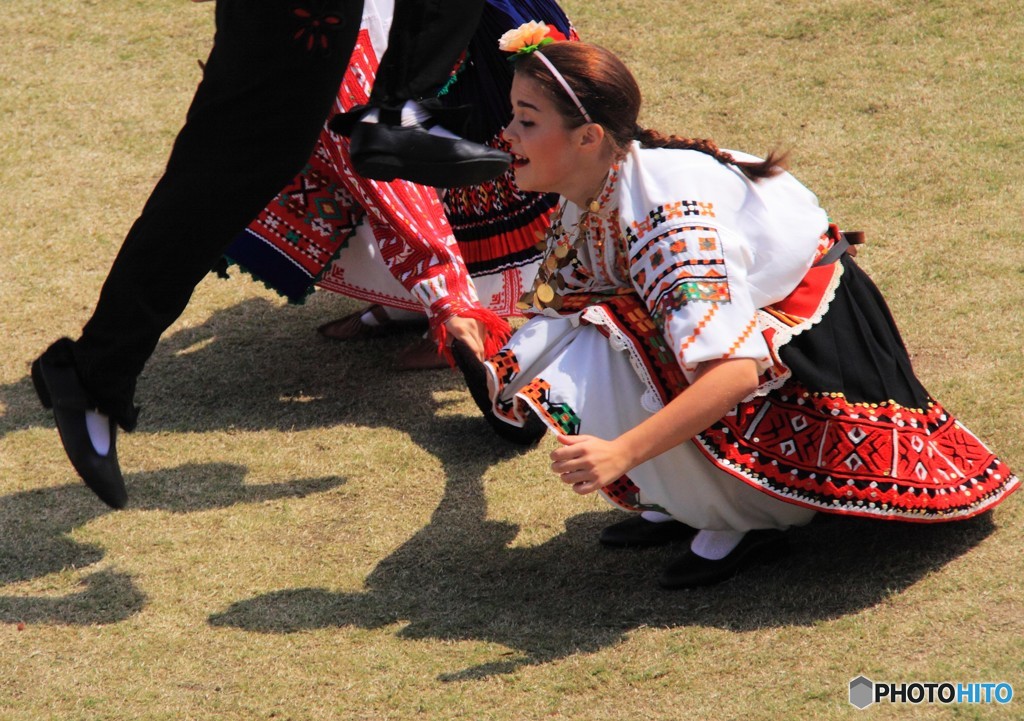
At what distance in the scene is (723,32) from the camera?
A: 564 cm

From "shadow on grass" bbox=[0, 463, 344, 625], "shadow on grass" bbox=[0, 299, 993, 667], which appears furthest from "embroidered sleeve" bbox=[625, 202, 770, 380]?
"shadow on grass" bbox=[0, 463, 344, 625]

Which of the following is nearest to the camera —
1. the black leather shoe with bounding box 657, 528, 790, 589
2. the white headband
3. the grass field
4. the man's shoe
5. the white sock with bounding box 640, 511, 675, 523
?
the grass field

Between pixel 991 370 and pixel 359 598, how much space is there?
1742 millimetres

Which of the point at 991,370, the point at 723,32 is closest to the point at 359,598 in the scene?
the point at 991,370

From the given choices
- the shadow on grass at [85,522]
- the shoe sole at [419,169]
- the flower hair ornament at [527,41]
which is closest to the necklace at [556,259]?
the shoe sole at [419,169]

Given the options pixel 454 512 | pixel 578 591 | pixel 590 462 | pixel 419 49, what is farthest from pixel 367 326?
pixel 590 462

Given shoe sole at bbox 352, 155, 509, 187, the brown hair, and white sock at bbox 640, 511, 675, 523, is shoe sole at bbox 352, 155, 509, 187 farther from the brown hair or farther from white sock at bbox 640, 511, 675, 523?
white sock at bbox 640, 511, 675, 523

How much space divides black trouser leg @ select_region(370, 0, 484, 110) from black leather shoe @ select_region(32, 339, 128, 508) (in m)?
0.90

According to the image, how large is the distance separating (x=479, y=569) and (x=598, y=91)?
42.6 inches

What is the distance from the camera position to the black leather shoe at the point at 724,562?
274cm

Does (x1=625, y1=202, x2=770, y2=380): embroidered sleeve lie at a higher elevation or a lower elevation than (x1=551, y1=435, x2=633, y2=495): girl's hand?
higher

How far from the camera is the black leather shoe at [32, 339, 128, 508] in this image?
2.84 meters

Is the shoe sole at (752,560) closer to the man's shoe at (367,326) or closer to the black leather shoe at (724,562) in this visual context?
the black leather shoe at (724,562)

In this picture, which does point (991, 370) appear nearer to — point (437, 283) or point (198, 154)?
point (437, 283)
